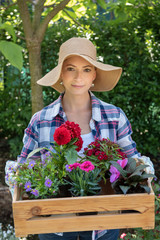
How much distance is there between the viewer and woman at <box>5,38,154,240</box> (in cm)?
188

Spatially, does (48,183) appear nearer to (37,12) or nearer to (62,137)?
(62,137)

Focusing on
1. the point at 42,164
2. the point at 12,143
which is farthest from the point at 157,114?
the point at 42,164

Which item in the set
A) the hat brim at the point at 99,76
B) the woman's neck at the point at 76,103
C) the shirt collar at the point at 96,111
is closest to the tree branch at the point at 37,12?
the hat brim at the point at 99,76

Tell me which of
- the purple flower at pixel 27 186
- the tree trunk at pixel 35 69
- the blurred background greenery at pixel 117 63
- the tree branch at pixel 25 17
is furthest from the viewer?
the blurred background greenery at pixel 117 63

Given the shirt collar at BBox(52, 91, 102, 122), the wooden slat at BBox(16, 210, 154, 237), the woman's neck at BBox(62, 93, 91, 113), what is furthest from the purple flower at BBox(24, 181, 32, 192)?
the woman's neck at BBox(62, 93, 91, 113)

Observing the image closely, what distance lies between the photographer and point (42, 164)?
1.73 metres

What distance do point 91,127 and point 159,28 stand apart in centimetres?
222

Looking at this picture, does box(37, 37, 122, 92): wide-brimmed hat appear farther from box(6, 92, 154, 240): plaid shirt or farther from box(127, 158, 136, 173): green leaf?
box(127, 158, 136, 173): green leaf

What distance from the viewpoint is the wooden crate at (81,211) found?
1.40 meters

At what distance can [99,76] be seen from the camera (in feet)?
6.97

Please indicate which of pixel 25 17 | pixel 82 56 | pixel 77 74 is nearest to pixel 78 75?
pixel 77 74

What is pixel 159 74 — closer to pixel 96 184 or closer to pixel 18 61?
pixel 18 61

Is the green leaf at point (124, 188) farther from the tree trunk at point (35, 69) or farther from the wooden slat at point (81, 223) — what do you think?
the tree trunk at point (35, 69)

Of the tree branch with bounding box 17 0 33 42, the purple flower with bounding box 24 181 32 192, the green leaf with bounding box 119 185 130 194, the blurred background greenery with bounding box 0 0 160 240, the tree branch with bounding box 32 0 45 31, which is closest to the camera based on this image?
the green leaf with bounding box 119 185 130 194
